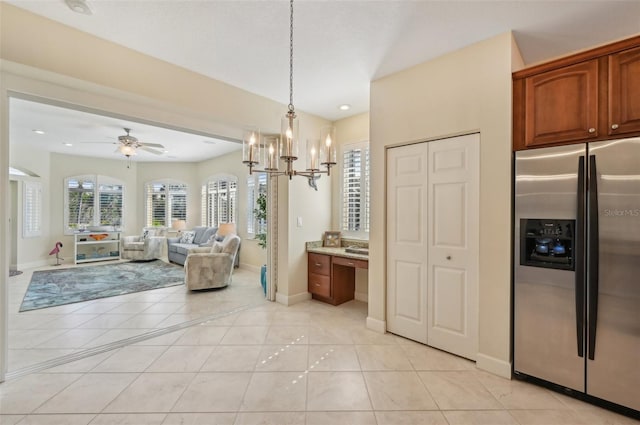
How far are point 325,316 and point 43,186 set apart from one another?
8.01 meters

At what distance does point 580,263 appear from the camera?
198 cm

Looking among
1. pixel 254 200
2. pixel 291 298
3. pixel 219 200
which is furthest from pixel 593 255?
pixel 219 200

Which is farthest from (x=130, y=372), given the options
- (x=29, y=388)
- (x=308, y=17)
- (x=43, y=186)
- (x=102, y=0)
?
(x=43, y=186)

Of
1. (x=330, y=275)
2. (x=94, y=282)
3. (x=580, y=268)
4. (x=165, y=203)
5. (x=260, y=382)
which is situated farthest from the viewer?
(x=165, y=203)

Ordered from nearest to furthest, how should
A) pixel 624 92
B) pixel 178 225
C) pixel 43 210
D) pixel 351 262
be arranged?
pixel 624 92 → pixel 351 262 → pixel 43 210 → pixel 178 225

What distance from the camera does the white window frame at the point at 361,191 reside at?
4.17 metres

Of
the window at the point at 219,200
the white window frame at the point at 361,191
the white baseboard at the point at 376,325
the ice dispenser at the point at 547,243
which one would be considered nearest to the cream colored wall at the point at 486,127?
the ice dispenser at the point at 547,243

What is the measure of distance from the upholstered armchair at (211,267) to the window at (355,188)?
2138 mm

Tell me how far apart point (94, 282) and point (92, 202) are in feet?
11.8

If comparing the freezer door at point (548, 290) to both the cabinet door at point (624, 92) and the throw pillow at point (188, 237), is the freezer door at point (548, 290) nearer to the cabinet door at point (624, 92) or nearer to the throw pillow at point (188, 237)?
the cabinet door at point (624, 92)

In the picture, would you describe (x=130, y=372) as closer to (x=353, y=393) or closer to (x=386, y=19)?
(x=353, y=393)

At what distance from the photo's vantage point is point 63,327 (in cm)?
322

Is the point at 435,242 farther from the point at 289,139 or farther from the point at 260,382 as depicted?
the point at 260,382

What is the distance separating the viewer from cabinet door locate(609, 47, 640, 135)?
1.84 m
